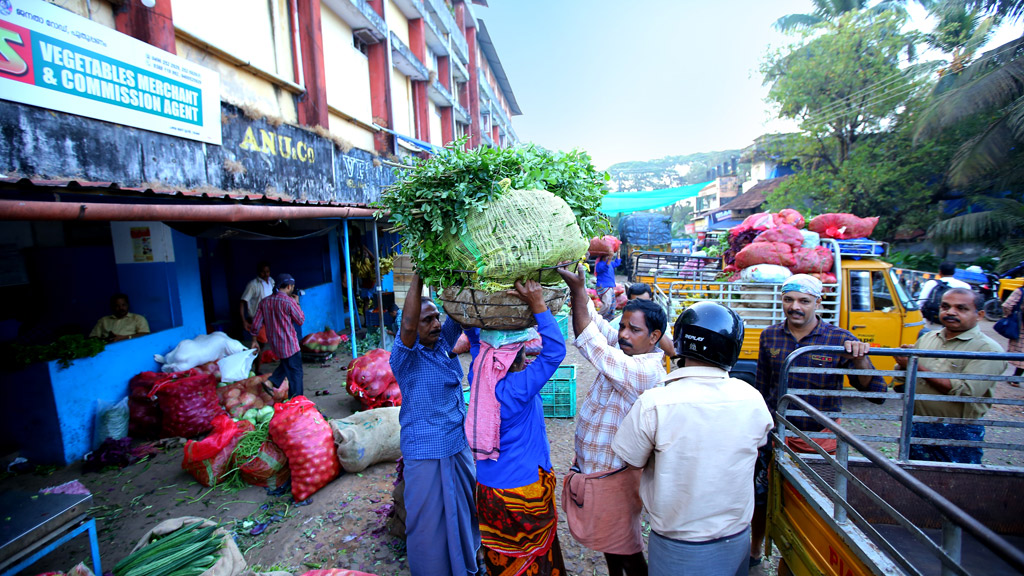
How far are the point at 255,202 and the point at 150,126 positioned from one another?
4.24 ft

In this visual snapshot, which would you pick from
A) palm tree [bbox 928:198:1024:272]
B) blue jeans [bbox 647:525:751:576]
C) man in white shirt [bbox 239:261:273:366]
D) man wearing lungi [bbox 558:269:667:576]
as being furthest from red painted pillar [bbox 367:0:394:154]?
palm tree [bbox 928:198:1024:272]

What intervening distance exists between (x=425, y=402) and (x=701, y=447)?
1.52m

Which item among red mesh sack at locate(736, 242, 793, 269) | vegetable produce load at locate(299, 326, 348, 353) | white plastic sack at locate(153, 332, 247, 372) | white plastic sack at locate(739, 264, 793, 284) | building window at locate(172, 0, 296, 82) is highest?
building window at locate(172, 0, 296, 82)

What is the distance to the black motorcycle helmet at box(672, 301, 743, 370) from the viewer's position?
1867 millimetres

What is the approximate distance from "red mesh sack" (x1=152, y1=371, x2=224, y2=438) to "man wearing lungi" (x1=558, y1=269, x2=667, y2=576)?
4.69 meters

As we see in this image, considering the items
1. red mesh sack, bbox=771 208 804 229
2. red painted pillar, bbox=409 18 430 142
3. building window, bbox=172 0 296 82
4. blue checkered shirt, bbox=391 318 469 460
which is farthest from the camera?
red painted pillar, bbox=409 18 430 142

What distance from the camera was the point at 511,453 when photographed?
2.29 meters

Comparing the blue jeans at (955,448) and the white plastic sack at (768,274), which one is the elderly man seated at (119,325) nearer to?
the blue jeans at (955,448)

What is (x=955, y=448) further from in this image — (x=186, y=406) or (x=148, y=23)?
(x=148, y=23)

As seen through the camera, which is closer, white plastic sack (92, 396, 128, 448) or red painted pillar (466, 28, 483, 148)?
white plastic sack (92, 396, 128, 448)

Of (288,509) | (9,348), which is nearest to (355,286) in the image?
(9,348)

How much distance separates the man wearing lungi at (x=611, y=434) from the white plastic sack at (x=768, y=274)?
396 centimetres

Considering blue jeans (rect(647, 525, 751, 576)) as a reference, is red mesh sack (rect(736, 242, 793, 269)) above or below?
above

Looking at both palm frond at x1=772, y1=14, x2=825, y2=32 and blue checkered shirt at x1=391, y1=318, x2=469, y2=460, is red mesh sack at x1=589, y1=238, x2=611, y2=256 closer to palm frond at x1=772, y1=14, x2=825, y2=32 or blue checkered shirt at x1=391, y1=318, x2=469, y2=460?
blue checkered shirt at x1=391, y1=318, x2=469, y2=460
